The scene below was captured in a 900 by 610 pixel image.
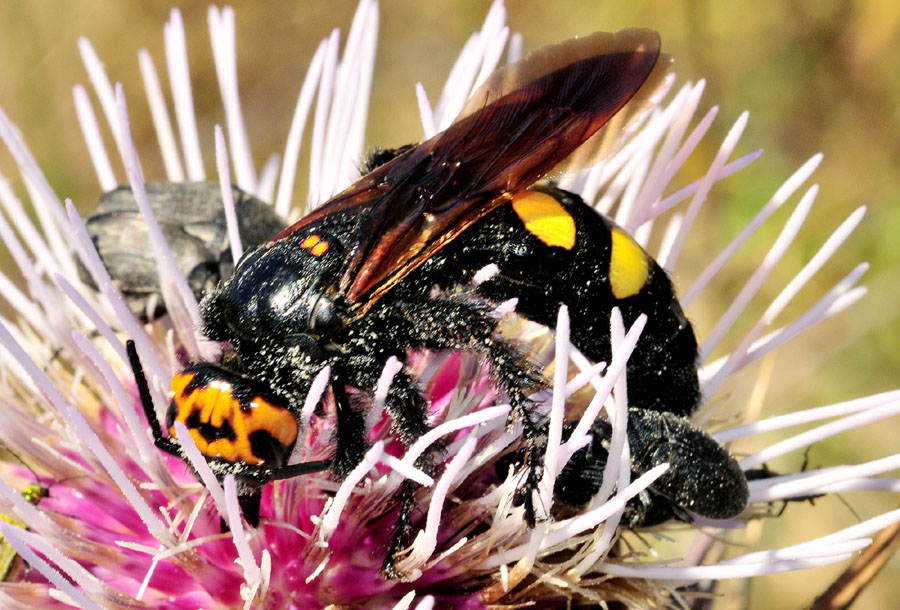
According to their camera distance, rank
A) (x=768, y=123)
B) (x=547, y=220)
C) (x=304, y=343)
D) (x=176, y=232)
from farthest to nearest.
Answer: (x=768, y=123) → (x=176, y=232) → (x=547, y=220) → (x=304, y=343)

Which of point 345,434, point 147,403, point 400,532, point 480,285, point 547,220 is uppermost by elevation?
point 547,220

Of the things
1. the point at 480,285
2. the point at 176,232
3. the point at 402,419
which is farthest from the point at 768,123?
the point at 402,419

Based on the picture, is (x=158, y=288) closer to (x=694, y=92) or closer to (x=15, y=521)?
(x=15, y=521)

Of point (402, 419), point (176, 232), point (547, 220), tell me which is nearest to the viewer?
point (402, 419)

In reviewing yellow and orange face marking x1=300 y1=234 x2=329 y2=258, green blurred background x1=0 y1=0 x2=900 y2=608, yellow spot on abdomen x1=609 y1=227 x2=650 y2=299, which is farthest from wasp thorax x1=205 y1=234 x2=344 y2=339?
green blurred background x1=0 y1=0 x2=900 y2=608

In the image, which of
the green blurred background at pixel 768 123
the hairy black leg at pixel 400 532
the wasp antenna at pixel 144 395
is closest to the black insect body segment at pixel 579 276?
the hairy black leg at pixel 400 532

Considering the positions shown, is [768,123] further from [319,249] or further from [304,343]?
[304,343]
